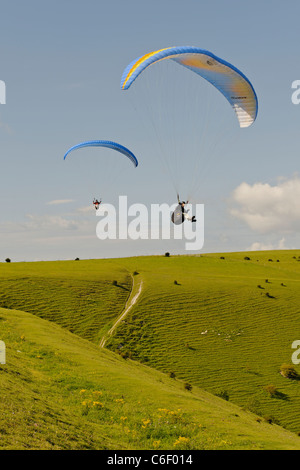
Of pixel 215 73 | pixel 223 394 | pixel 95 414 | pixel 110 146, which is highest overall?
pixel 215 73

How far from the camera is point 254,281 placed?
84.0 m

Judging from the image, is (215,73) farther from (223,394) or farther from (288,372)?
(288,372)

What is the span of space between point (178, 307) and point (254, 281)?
73.9 ft

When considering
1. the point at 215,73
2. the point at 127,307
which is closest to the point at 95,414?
the point at 215,73

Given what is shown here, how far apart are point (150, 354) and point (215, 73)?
3249cm

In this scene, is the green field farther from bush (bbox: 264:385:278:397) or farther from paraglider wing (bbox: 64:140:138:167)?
paraglider wing (bbox: 64:140:138:167)

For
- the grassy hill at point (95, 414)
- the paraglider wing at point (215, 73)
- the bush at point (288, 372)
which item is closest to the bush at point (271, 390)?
the bush at point (288, 372)

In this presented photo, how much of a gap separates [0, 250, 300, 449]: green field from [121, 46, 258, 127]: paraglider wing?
21.5 m

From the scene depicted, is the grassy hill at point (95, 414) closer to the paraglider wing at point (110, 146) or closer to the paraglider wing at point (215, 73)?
the paraglider wing at point (215, 73)

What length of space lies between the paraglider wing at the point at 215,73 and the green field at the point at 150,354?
21.5m

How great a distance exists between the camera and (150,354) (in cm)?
5434
